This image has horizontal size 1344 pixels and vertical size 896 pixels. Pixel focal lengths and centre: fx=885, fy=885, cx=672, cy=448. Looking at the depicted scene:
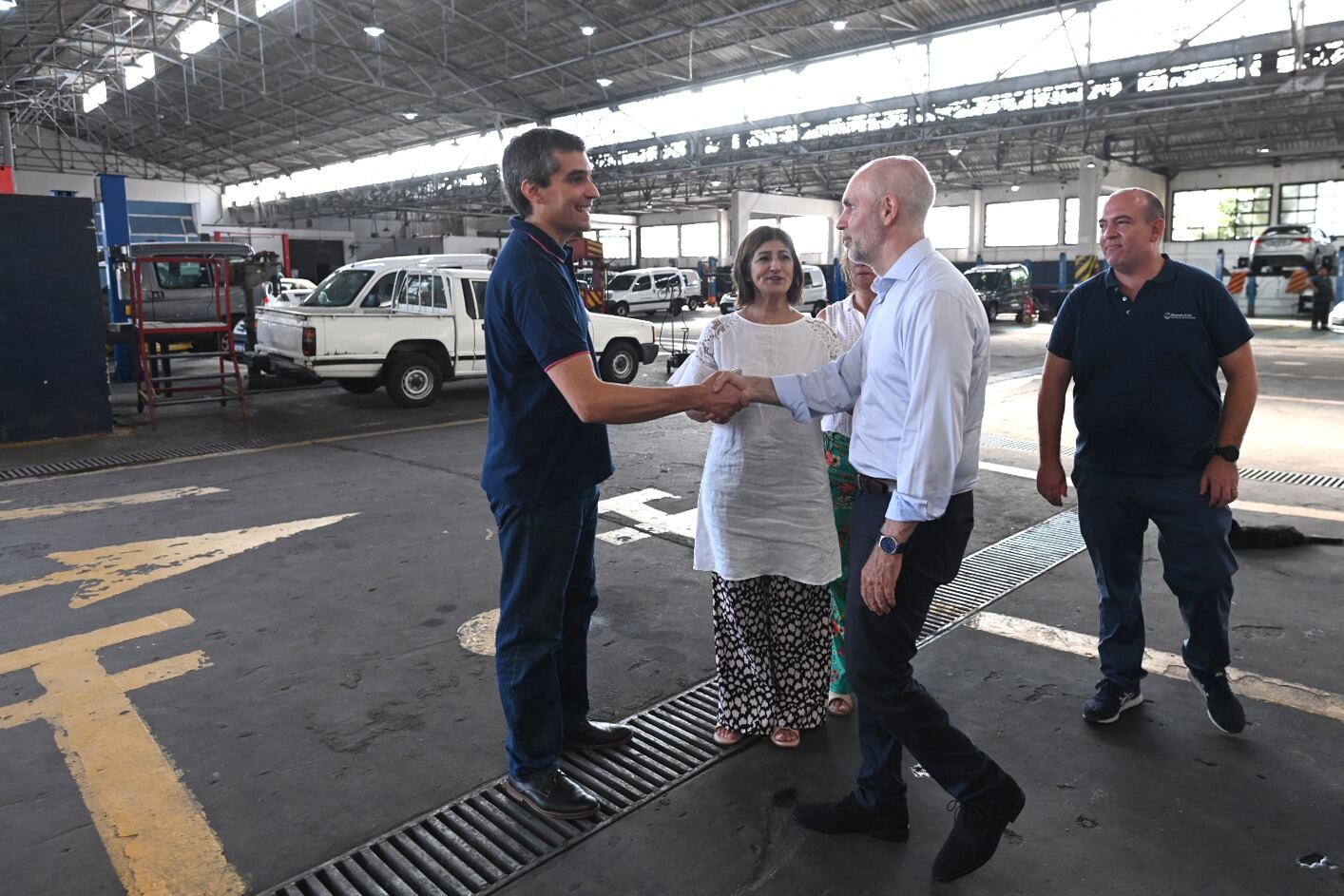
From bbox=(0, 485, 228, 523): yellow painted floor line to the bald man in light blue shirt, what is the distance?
5.87 metres

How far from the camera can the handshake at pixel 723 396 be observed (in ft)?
8.77

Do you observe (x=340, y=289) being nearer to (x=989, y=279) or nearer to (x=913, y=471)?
(x=913, y=471)

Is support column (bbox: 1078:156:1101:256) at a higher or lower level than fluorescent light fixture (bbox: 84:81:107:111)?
lower

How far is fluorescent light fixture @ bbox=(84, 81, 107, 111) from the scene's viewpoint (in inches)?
1238

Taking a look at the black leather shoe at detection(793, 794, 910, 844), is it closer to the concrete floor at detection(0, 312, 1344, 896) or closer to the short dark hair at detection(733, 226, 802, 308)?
the concrete floor at detection(0, 312, 1344, 896)

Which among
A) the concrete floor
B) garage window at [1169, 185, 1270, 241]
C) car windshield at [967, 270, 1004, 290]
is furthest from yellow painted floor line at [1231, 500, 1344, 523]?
garage window at [1169, 185, 1270, 241]

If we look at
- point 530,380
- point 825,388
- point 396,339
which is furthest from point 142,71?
point 825,388

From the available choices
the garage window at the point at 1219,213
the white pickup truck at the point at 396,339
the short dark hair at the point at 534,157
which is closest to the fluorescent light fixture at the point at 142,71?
the white pickup truck at the point at 396,339

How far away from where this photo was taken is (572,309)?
96.3 inches

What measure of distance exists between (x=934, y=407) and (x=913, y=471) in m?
0.16

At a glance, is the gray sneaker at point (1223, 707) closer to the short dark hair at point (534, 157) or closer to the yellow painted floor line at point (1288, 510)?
the short dark hair at point (534, 157)

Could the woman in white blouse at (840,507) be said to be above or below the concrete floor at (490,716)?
above

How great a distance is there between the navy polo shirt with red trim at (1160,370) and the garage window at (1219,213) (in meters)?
36.4

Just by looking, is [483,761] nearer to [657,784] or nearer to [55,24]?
[657,784]
